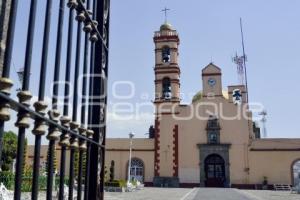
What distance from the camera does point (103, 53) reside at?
2.97 meters

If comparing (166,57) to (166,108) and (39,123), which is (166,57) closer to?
(166,108)

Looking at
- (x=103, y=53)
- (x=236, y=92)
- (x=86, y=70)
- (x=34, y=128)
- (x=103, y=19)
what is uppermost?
(x=236, y=92)

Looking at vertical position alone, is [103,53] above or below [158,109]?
below

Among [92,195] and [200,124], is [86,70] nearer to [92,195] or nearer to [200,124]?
[92,195]

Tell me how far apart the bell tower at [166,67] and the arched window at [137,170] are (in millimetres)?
5881

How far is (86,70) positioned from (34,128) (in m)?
0.98

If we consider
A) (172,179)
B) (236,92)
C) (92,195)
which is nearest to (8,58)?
(92,195)

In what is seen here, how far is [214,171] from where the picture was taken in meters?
30.7

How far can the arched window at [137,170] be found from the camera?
3144 centimetres

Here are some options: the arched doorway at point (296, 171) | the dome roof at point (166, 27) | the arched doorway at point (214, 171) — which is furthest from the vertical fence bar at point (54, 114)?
the dome roof at point (166, 27)

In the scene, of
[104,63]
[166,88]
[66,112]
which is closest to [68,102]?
[66,112]

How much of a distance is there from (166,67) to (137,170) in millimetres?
9755

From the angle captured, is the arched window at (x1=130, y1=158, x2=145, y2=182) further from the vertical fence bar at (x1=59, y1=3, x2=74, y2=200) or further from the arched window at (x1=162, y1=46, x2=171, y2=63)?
the vertical fence bar at (x1=59, y1=3, x2=74, y2=200)

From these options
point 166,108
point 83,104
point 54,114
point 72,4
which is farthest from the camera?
point 166,108
